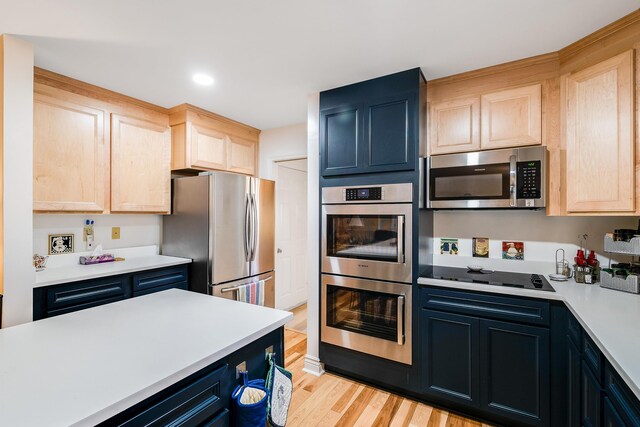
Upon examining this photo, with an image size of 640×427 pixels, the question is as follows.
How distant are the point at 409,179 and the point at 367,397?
65.2 inches

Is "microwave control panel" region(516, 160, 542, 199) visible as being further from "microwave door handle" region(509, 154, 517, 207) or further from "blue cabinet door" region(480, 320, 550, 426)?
"blue cabinet door" region(480, 320, 550, 426)

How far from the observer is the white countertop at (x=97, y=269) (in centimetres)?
204

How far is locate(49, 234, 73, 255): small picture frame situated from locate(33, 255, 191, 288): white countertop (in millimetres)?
142

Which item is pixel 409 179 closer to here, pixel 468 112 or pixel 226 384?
pixel 468 112

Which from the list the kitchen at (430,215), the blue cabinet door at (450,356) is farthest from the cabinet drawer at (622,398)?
the blue cabinet door at (450,356)

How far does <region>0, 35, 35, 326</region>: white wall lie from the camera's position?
177 cm

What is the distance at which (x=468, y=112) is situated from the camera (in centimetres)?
224

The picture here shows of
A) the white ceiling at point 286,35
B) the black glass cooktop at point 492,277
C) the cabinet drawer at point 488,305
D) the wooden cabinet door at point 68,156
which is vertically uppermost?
the white ceiling at point 286,35

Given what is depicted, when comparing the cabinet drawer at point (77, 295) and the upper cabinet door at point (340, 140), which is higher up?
the upper cabinet door at point (340, 140)

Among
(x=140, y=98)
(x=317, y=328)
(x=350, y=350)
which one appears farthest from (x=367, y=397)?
(x=140, y=98)

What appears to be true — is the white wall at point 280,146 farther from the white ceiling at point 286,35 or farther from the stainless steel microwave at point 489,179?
the stainless steel microwave at point 489,179

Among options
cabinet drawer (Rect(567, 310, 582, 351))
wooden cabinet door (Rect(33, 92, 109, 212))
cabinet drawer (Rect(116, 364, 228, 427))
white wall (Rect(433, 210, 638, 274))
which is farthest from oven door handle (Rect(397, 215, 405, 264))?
wooden cabinet door (Rect(33, 92, 109, 212))

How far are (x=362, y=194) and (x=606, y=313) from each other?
1534mm

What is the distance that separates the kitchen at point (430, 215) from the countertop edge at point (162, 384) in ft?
0.23
